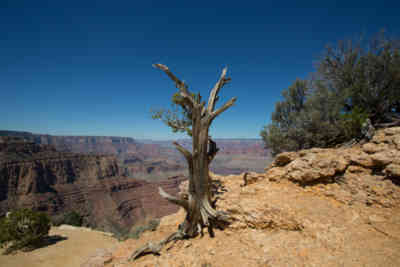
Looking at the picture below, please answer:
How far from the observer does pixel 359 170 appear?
570 cm

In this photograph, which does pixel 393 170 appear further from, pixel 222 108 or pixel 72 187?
pixel 72 187

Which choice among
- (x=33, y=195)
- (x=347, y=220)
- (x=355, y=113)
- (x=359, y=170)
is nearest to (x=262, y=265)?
(x=347, y=220)

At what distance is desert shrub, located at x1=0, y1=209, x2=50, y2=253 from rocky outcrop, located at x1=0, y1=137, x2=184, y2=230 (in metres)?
47.9

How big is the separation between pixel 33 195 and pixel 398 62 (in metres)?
103

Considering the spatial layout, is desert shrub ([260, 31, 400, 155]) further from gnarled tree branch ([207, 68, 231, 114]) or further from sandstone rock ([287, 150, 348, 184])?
gnarled tree branch ([207, 68, 231, 114])

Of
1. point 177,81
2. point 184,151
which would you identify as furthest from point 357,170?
point 177,81

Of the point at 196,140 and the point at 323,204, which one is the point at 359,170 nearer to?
the point at 323,204

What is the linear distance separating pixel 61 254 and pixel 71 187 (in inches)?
3568

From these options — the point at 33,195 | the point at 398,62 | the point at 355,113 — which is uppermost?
the point at 398,62

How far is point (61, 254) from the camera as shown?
12.1 meters

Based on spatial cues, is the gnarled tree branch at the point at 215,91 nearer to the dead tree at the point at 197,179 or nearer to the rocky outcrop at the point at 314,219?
the dead tree at the point at 197,179

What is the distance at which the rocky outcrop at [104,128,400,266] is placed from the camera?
11.6 feet

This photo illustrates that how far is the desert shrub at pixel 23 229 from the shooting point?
13.0m

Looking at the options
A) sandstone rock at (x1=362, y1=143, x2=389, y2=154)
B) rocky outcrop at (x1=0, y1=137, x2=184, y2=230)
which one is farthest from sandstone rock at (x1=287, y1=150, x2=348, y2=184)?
rocky outcrop at (x1=0, y1=137, x2=184, y2=230)
